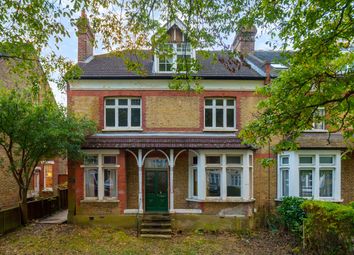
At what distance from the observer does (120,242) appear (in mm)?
13359

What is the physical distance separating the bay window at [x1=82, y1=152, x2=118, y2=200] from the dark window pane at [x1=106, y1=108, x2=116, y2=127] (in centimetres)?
165

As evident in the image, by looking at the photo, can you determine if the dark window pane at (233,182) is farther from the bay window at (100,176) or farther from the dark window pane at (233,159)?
the bay window at (100,176)

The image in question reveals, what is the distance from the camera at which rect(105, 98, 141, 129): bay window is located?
55.7ft

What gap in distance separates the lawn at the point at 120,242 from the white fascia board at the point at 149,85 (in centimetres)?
680

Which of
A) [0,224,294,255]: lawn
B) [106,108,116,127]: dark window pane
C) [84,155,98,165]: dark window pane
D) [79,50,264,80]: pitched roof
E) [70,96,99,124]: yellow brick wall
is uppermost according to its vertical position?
[79,50,264,80]: pitched roof

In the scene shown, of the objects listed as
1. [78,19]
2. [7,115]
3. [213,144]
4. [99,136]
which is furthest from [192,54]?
[78,19]

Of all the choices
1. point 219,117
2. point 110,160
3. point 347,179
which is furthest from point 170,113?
point 347,179

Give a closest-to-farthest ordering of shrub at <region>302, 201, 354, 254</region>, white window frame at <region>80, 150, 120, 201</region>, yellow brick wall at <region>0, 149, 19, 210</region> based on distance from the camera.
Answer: shrub at <region>302, 201, 354, 254</region> < white window frame at <region>80, 150, 120, 201</region> < yellow brick wall at <region>0, 149, 19, 210</region>

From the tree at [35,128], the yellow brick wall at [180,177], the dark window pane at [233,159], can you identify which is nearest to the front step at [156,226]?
the yellow brick wall at [180,177]

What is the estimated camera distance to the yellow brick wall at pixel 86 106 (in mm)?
16828

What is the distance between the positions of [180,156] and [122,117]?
→ 140 inches

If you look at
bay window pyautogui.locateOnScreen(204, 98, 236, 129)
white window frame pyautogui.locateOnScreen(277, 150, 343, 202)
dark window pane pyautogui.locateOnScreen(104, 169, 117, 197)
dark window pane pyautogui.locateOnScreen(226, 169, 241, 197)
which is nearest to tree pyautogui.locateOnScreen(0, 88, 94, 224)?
dark window pane pyautogui.locateOnScreen(104, 169, 117, 197)

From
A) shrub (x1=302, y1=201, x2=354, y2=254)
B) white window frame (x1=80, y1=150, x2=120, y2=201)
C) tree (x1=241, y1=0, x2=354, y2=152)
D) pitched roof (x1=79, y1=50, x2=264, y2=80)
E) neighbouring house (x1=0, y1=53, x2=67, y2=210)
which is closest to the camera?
tree (x1=241, y1=0, x2=354, y2=152)

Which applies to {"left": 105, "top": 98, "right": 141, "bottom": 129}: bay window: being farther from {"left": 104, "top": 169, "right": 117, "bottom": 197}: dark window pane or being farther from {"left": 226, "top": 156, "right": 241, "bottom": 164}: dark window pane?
{"left": 226, "top": 156, "right": 241, "bottom": 164}: dark window pane
